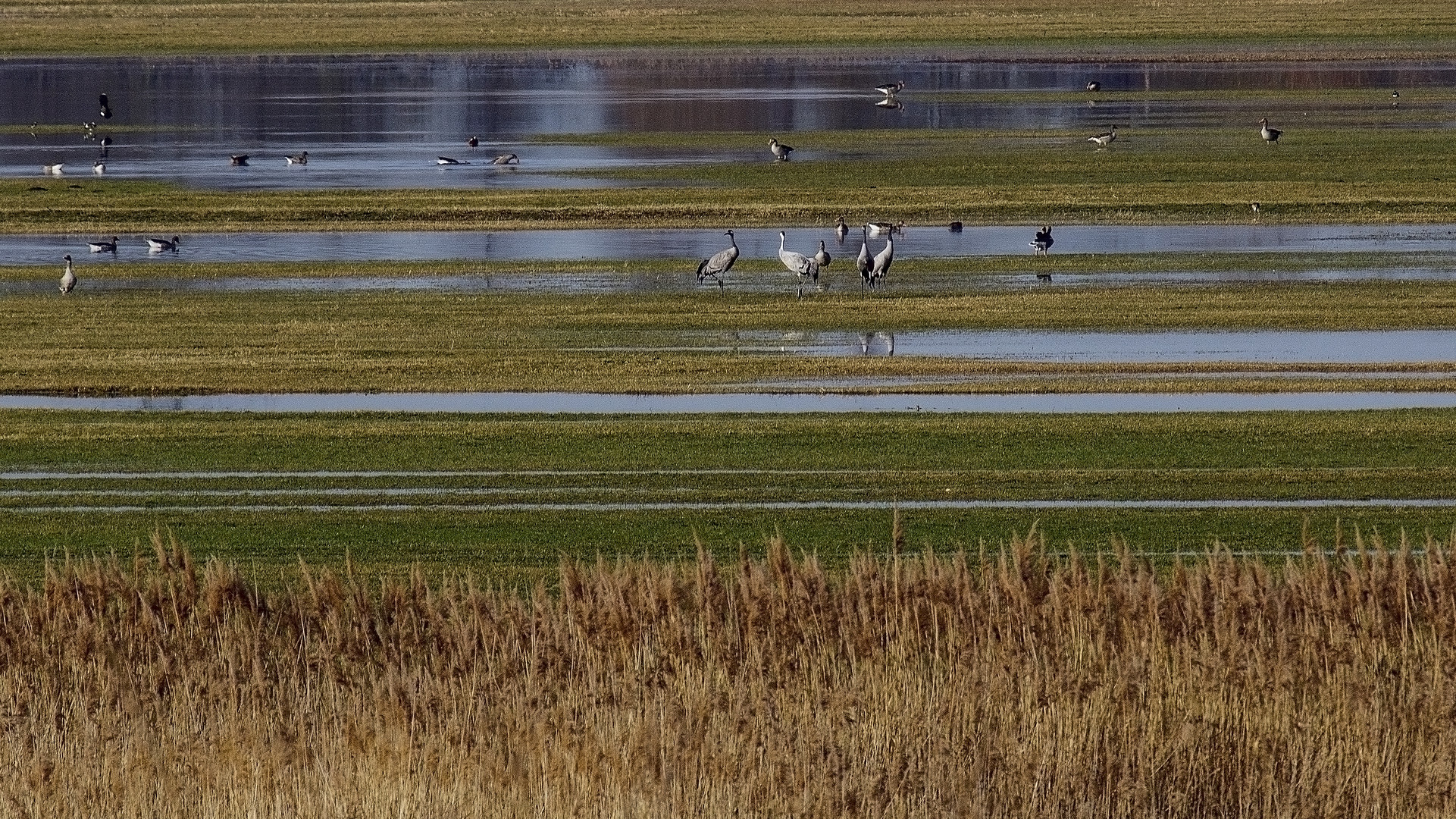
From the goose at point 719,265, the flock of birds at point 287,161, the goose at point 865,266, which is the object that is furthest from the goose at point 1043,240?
the flock of birds at point 287,161

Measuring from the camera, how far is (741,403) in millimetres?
24312

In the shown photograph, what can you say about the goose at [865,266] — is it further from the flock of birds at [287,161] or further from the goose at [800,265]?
the flock of birds at [287,161]

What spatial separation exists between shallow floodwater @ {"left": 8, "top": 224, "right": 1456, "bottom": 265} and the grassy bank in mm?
4084

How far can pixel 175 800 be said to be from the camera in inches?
463

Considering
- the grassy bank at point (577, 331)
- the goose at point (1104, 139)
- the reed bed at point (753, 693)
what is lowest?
the reed bed at point (753, 693)

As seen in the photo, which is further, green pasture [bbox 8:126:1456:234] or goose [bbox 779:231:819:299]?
green pasture [bbox 8:126:1456:234]

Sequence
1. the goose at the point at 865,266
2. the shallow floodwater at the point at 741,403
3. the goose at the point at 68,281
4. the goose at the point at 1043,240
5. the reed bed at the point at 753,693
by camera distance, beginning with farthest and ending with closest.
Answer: the goose at the point at 1043,240
the goose at the point at 68,281
the goose at the point at 865,266
the shallow floodwater at the point at 741,403
the reed bed at the point at 753,693

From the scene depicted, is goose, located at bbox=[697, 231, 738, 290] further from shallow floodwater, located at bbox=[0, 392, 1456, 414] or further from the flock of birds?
the flock of birds

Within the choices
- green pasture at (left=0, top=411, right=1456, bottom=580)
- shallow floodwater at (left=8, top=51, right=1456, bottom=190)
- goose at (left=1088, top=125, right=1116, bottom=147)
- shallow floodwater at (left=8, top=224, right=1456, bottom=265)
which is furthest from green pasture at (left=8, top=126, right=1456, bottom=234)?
green pasture at (left=0, top=411, right=1456, bottom=580)

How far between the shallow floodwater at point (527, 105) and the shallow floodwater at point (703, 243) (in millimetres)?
7919

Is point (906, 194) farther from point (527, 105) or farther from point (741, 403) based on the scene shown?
point (527, 105)

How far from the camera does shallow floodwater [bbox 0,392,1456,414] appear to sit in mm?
23484

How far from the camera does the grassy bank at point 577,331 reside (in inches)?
1022

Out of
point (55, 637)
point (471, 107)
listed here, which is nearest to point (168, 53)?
point (471, 107)
